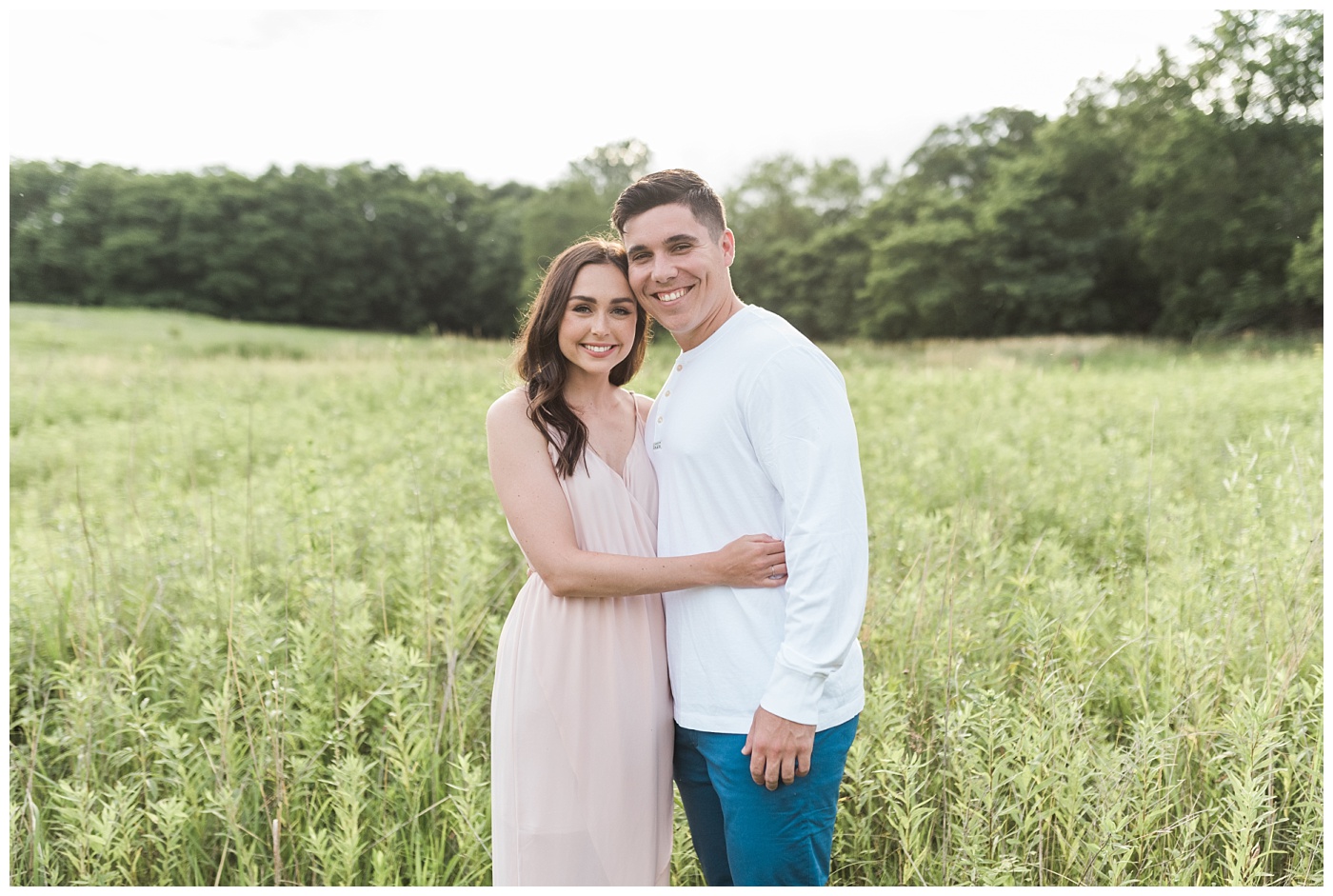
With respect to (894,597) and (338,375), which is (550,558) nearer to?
(894,597)

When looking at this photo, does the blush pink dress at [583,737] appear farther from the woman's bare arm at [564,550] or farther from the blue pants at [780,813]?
the blue pants at [780,813]

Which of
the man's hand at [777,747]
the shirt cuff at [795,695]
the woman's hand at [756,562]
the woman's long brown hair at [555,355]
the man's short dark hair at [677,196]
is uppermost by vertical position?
the man's short dark hair at [677,196]

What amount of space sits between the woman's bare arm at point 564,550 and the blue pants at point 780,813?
16.9 inches

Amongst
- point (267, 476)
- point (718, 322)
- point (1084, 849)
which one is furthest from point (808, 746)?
point (267, 476)

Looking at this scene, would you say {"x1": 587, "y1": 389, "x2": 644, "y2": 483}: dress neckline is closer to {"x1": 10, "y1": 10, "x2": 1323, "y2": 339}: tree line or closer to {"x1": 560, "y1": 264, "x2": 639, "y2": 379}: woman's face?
{"x1": 560, "y1": 264, "x2": 639, "y2": 379}: woman's face

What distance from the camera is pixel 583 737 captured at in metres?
2.29

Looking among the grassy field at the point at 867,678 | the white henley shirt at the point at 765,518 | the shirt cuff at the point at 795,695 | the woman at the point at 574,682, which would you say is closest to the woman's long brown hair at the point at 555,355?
the woman at the point at 574,682

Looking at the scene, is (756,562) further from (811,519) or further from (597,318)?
(597,318)

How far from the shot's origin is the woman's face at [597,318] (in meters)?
2.41

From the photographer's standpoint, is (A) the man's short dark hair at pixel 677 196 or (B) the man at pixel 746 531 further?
(A) the man's short dark hair at pixel 677 196

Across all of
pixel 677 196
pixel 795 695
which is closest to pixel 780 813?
pixel 795 695

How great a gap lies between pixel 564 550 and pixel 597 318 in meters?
0.69

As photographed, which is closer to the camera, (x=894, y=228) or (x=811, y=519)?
(x=811, y=519)

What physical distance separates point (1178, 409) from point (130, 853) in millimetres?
9060
